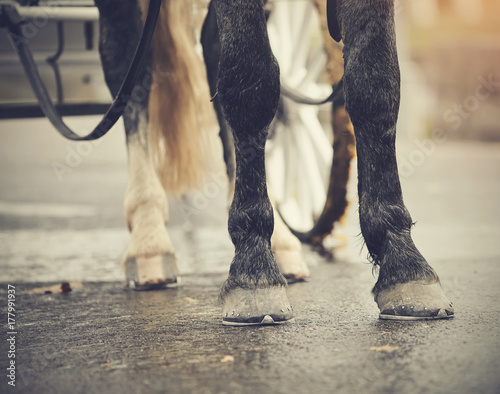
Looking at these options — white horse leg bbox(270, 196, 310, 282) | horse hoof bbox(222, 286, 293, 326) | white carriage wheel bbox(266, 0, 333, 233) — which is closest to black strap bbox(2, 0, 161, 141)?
white horse leg bbox(270, 196, 310, 282)

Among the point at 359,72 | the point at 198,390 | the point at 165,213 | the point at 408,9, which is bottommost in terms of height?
the point at 198,390

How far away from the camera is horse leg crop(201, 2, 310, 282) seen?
3.44 metres

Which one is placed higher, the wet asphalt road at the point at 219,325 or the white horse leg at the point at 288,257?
the white horse leg at the point at 288,257

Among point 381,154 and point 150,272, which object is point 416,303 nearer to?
point 381,154

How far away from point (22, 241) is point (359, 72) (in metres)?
2.70

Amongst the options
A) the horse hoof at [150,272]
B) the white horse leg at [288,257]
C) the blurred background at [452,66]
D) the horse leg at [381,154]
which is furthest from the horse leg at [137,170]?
the blurred background at [452,66]

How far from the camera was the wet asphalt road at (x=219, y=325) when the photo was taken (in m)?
2.00

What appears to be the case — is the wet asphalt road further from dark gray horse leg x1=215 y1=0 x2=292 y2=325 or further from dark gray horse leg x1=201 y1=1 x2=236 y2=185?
dark gray horse leg x1=201 y1=1 x2=236 y2=185

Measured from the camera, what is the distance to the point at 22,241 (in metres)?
4.77

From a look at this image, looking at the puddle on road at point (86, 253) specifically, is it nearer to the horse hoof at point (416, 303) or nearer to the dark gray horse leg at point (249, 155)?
the dark gray horse leg at point (249, 155)

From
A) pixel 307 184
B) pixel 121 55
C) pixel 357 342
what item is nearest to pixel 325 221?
pixel 307 184

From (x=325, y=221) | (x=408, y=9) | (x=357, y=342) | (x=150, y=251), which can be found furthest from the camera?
(x=408, y=9)

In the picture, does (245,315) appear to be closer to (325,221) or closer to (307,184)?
(325,221)

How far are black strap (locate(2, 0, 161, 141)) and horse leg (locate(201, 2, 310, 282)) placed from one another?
292mm
